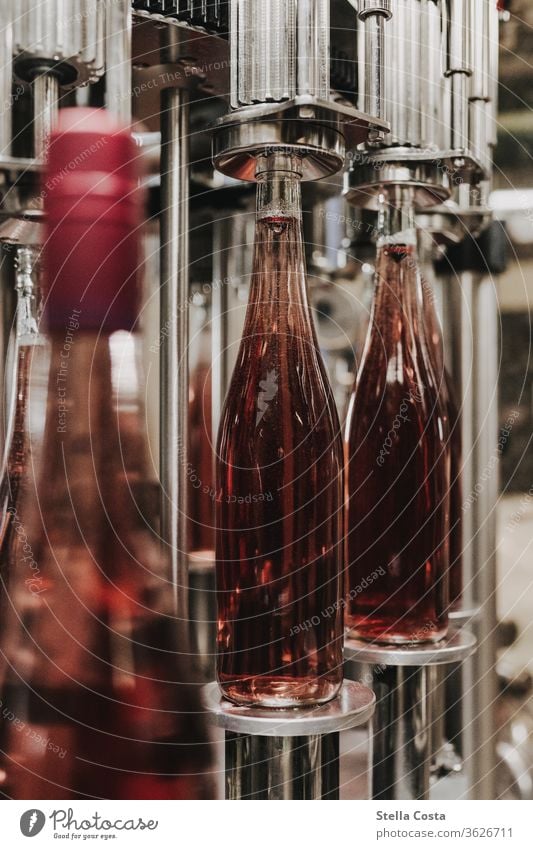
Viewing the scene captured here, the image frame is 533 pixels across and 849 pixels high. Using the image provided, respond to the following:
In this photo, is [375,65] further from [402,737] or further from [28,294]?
[402,737]

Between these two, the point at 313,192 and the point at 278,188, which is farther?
the point at 313,192

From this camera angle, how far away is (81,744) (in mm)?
333

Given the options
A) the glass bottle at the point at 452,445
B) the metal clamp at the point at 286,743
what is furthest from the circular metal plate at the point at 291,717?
the glass bottle at the point at 452,445

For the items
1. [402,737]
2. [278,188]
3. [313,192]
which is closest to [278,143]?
[278,188]

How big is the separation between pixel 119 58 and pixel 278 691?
24 centimetres

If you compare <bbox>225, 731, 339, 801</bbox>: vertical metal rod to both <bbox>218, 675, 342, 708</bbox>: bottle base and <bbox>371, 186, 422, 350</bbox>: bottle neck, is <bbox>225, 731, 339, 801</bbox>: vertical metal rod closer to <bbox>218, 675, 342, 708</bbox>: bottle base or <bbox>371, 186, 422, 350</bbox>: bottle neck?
<bbox>218, 675, 342, 708</bbox>: bottle base

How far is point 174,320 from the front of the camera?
36cm

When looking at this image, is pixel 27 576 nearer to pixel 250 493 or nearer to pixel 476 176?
pixel 250 493

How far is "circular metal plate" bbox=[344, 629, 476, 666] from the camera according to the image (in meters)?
0.34

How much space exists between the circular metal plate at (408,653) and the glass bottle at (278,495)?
4 cm

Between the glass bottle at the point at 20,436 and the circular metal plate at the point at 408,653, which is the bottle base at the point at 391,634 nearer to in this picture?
the circular metal plate at the point at 408,653

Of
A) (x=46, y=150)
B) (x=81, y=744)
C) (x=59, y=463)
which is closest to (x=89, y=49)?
(x=46, y=150)

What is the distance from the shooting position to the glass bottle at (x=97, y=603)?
0.33 meters

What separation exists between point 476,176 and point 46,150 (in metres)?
0.18
